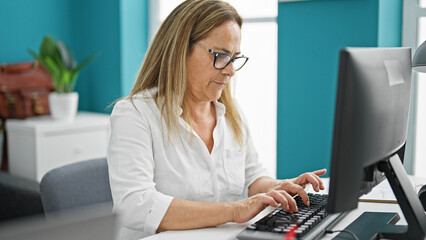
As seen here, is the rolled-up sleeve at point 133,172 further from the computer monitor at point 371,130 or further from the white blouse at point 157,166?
the computer monitor at point 371,130

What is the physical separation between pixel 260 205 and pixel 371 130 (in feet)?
1.19

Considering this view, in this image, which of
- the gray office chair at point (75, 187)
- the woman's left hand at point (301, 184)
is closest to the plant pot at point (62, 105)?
the gray office chair at point (75, 187)

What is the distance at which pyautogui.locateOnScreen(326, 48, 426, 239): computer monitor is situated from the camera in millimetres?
1014

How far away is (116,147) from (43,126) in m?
1.75

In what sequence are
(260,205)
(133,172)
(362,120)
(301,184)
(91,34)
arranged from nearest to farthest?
1. (362,120)
2. (260,205)
3. (133,172)
4. (301,184)
5. (91,34)

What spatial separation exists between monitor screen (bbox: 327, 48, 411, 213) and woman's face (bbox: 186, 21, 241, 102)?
535 mm

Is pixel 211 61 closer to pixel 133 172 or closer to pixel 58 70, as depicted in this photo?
pixel 133 172

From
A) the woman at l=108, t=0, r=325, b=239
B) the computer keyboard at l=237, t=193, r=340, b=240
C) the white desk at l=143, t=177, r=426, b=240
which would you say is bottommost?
the white desk at l=143, t=177, r=426, b=240

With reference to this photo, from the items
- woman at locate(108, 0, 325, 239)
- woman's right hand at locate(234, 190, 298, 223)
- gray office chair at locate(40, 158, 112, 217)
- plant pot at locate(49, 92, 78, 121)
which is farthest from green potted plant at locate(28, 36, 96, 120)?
woman's right hand at locate(234, 190, 298, 223)

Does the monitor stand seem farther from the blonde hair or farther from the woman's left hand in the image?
the blonde hair

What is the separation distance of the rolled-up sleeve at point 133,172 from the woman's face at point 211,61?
0.68 ft

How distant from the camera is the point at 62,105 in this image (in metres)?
3.27

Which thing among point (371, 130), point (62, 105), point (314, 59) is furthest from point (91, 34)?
point (371, 130)

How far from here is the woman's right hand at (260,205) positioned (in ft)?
4.32
